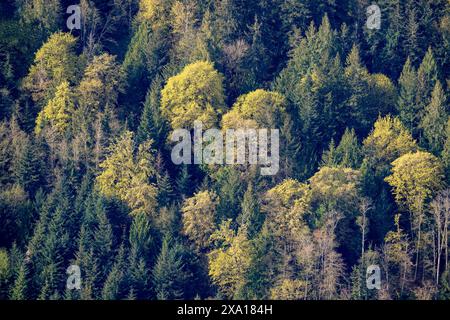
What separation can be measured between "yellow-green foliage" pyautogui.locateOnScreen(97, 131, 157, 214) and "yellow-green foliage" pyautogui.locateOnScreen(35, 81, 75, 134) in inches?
199

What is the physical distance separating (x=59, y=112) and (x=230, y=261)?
18548 mm

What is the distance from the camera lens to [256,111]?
5276 inches

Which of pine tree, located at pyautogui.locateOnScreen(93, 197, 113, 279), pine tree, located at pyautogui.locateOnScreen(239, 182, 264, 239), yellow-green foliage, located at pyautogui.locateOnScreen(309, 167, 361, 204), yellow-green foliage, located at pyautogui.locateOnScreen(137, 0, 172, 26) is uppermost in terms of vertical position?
yellow-green foliage, located at pyautogui.locateOnScreen(137, 0, 172, 26)

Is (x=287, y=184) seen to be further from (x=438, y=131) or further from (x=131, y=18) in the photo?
(x=131, y=18)

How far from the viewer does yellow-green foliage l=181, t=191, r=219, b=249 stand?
12731cm

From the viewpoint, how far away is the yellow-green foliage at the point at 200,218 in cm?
12731

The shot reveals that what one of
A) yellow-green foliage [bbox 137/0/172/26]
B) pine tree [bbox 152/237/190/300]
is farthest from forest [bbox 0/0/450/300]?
yellow-green foliage [bbox 137/0/172/26]

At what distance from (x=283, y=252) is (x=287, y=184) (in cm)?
576

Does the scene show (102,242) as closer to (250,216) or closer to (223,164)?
(250,216)

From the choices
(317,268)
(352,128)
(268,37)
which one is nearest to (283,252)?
(317,268)

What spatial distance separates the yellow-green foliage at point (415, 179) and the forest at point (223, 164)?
0.45 ft

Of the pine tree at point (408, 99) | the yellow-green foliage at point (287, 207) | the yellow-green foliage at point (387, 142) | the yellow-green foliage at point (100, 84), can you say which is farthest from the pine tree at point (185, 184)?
the pine tree at point (408, 99)

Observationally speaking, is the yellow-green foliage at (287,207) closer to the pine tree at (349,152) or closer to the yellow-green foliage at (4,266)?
the pine tree at (349,152)

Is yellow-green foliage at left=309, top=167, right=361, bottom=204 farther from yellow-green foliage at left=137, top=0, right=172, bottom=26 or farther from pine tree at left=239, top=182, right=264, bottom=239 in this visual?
yellow-green foliage at left=137, top=0, right=172, bottom=26
